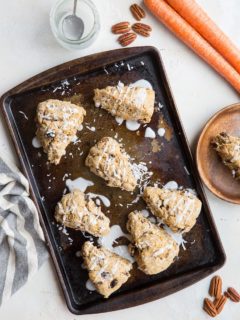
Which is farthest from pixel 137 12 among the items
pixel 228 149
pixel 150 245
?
pixel 150 245

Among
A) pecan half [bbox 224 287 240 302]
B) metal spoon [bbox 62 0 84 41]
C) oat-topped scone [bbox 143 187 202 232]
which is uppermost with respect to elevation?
metal spoon [bbox 62 0 84 41]

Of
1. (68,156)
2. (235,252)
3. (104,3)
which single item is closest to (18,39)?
(104,3)

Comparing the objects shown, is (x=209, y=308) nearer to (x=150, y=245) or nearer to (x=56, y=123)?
(x=150, y=245)

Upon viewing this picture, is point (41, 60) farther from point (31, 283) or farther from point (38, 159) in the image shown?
point (31, 283)

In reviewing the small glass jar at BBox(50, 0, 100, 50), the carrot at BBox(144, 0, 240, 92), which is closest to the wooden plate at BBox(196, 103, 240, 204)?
the carrot at BBox(144, 0, 240, 92)

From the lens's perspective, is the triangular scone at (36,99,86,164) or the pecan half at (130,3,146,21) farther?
the pecan half at (130,3,146,21)

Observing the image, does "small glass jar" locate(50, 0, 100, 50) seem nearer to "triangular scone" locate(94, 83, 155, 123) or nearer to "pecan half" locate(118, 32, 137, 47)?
"pecan half" locate(118, 32, 137, 47)
